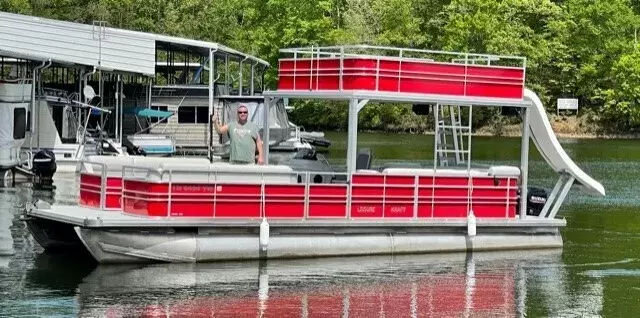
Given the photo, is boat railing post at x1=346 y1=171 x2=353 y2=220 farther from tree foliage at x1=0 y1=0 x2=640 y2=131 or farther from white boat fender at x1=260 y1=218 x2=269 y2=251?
tree foliage at x1=0 y1=0 x2=640 y2=131

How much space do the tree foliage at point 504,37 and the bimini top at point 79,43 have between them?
42063 millimetres

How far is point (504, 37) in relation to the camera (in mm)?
102188

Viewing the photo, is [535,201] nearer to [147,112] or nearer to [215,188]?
[215,188]

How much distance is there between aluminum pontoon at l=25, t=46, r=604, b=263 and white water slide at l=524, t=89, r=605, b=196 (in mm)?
32

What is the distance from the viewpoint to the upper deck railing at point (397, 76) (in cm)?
2644

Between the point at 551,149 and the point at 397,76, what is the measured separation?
4.25 m

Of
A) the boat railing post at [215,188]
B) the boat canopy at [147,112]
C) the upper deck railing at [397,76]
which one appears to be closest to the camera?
the boat railing post at [215,188]

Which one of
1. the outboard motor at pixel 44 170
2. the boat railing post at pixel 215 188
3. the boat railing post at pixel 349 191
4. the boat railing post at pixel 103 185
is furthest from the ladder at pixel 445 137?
the outboard motor at pixel 44 170

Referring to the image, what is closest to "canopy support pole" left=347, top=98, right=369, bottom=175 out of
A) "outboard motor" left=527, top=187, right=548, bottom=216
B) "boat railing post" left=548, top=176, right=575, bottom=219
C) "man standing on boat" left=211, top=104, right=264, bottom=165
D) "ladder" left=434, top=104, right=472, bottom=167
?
"man standing on boat" left=211, top=104, right=264, bottom=165

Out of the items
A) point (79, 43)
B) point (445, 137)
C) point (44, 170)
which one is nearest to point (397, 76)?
point (445, 137)

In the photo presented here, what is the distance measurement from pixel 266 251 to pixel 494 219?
5.12 m

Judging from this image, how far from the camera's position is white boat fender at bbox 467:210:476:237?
88.8 feet

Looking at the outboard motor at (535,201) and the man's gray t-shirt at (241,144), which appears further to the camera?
the outboard motor at (535,201)

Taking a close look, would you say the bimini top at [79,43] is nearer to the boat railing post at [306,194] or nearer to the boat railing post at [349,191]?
the boat railing post at [349,191]
